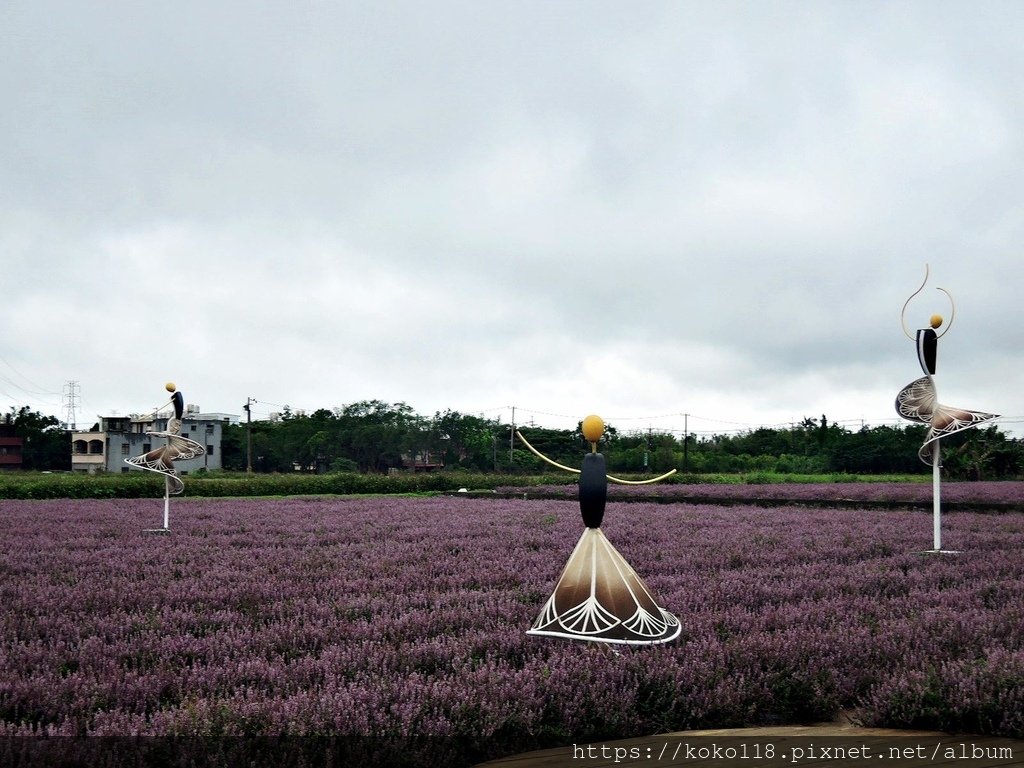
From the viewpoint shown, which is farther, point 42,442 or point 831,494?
point 42,442

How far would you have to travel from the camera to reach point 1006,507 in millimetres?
19609

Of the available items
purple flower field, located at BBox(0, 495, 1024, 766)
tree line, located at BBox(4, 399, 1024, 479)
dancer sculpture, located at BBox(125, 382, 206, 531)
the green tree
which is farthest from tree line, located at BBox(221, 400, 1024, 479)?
purple flower field, located at BBox(0, 495, 1024, 766)

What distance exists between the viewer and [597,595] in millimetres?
5598

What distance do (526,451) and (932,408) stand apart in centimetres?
4550

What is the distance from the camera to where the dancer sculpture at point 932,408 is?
36.8 feet

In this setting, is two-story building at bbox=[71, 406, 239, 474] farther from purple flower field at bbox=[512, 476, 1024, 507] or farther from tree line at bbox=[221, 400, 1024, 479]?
purple flower field at bbox=[512, 476, 1024, 507]

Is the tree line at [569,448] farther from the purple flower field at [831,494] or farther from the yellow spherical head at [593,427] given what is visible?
the yellow spherical head at [593,427]

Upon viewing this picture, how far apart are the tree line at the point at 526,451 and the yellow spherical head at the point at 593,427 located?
43.1m

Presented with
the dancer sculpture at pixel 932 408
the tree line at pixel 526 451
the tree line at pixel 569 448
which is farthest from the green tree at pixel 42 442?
the dancer sculpture at pixel 932 408

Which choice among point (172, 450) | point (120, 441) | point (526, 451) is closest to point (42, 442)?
point (120, 441)

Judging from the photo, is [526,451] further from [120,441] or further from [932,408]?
[932,408]

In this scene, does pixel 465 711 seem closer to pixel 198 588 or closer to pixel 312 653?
pixel 312 653

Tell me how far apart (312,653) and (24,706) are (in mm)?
1745

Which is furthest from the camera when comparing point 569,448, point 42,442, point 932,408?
point 42,442
